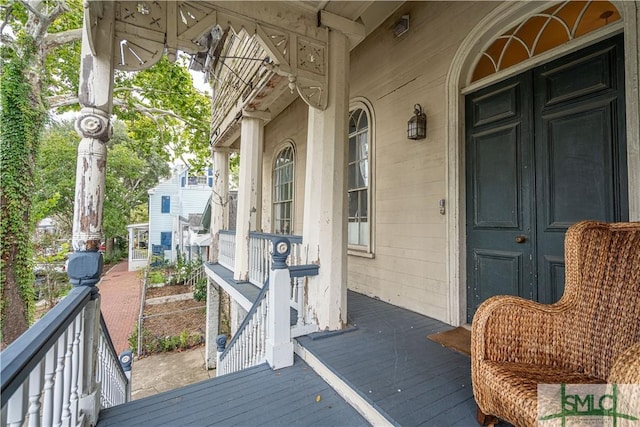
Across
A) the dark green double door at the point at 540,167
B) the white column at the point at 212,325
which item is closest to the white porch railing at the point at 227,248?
the white column at the point at 212,325

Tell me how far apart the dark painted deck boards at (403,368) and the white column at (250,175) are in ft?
7.55

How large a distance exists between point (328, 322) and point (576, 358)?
166cm

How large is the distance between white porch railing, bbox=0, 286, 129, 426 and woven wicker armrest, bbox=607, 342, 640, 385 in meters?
1.68

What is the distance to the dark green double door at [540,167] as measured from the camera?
6.52ft

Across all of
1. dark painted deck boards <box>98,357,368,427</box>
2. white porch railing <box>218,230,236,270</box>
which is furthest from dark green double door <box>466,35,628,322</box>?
white porch railing <box>218,230,236,270</box>

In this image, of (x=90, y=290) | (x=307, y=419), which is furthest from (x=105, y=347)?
(x=307, y=419)

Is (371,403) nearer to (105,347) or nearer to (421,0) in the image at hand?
(105,347)

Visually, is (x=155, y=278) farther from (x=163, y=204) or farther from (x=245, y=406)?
(x=245, y=406)

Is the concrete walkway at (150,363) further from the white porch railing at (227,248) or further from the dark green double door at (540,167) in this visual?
the dark green double door at (540,167)

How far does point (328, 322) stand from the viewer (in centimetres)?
258

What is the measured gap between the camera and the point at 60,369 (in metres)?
1.30

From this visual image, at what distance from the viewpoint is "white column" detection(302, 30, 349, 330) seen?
2594mm

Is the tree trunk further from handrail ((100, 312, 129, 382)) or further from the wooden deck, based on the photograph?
the wooden deck

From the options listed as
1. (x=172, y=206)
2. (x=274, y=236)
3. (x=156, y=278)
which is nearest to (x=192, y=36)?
(x=274, y=236)
